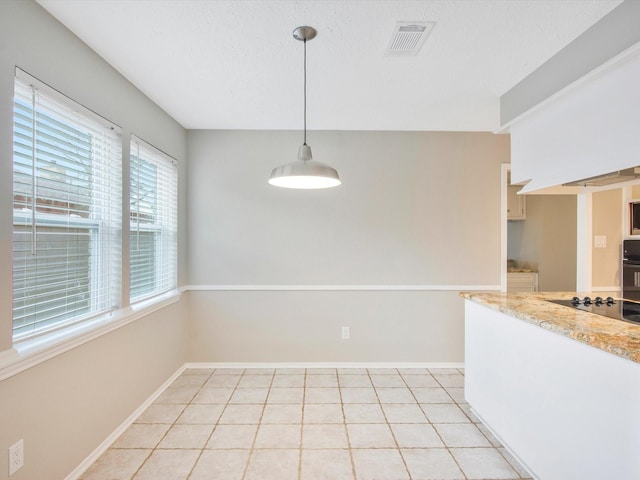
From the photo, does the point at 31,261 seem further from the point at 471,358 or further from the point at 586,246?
the point at 586,246

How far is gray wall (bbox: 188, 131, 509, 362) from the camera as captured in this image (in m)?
3.40

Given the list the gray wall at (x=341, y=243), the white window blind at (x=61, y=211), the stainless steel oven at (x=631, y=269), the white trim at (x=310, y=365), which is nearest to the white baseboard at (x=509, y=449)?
the white trim at (x=310, y=365)

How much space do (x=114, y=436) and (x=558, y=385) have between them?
265cm

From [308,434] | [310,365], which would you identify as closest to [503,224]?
[310,365]

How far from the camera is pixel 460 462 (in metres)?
1.97

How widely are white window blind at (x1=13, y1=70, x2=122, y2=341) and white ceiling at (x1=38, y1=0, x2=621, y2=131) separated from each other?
19.4 inches

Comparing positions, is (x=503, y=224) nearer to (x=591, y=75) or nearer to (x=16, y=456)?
(x=591, y=75)

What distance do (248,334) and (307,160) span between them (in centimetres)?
218

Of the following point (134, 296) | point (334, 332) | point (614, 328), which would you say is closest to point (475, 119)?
point (614, 328)

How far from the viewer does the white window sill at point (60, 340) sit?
1434mm

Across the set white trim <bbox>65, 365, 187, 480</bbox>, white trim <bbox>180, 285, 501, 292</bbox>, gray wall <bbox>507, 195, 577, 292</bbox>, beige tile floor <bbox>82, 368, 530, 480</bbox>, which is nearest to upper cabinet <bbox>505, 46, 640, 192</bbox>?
white trim <bbox>180, 285, 501, 292</bbox>

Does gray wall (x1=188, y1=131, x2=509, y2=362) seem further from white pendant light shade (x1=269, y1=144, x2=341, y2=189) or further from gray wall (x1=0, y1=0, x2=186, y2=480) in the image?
white pendant light shade (x1=269, y1=144, x2=341, y2=189)

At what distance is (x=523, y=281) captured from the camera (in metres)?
4.36

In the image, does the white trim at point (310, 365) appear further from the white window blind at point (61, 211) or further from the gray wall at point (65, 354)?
the white window blind at point (61, 211)
